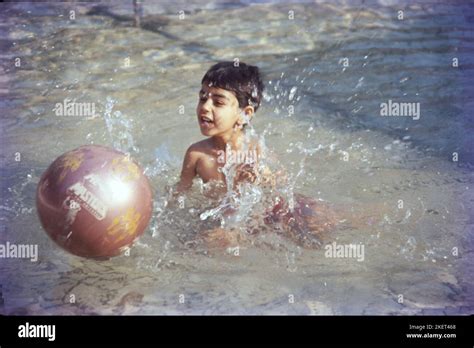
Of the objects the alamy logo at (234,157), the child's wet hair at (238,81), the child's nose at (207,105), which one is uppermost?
the child's wet hair at (238,81)

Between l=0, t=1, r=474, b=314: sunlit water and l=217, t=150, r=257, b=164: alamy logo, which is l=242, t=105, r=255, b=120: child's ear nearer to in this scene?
l=217, t=150, r=257, b=164: alamy logo

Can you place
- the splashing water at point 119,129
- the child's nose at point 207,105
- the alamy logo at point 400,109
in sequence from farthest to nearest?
the alamy logo at point 400,109 < the splashing water at point 119,129 < the child's nose at point 207,105

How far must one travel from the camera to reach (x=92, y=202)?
3.68m

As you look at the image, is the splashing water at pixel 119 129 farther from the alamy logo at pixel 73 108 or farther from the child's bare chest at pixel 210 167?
the child's bare chest at pixel 210 167

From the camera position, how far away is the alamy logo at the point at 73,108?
5844 millimetres

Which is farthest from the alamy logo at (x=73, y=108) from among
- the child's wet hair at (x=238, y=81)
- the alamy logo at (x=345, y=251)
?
the alamy logo at (x=345, y=251)

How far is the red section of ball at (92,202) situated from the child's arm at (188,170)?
66 cm

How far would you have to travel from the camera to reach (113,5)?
22.8ft

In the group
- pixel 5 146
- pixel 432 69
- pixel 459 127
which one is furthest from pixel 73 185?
pixel 432 69

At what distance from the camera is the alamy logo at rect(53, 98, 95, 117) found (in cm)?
584
